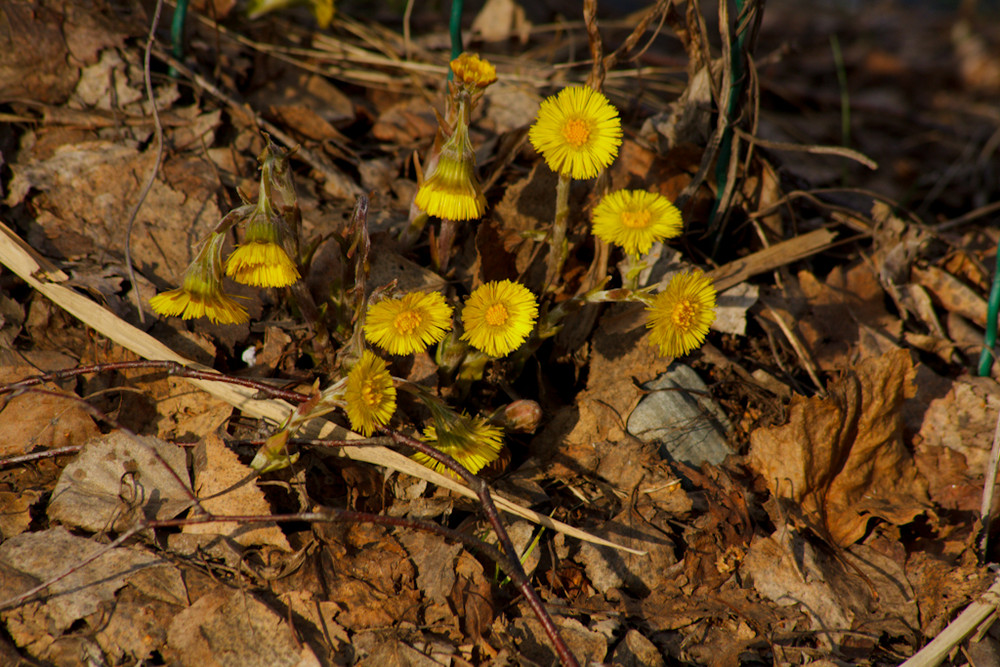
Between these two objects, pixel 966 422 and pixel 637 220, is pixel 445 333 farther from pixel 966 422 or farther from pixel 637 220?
pixel 966 422

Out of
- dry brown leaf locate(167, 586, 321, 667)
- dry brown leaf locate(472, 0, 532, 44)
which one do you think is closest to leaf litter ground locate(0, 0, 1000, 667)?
dry brown leaf locate(167, 586, 321, 667)

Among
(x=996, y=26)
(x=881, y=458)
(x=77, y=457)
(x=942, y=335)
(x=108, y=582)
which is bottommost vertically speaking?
(x=108, y=582)

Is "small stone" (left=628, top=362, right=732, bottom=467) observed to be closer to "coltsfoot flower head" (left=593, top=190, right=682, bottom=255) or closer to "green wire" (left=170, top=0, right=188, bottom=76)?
"coltsfoot flower head" (left=593, top=190, right=682, bottom=255)

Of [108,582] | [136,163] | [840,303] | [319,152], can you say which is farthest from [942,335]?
[136,163]

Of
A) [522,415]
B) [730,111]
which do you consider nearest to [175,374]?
[522,415]

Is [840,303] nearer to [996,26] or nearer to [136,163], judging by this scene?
[136,163]
